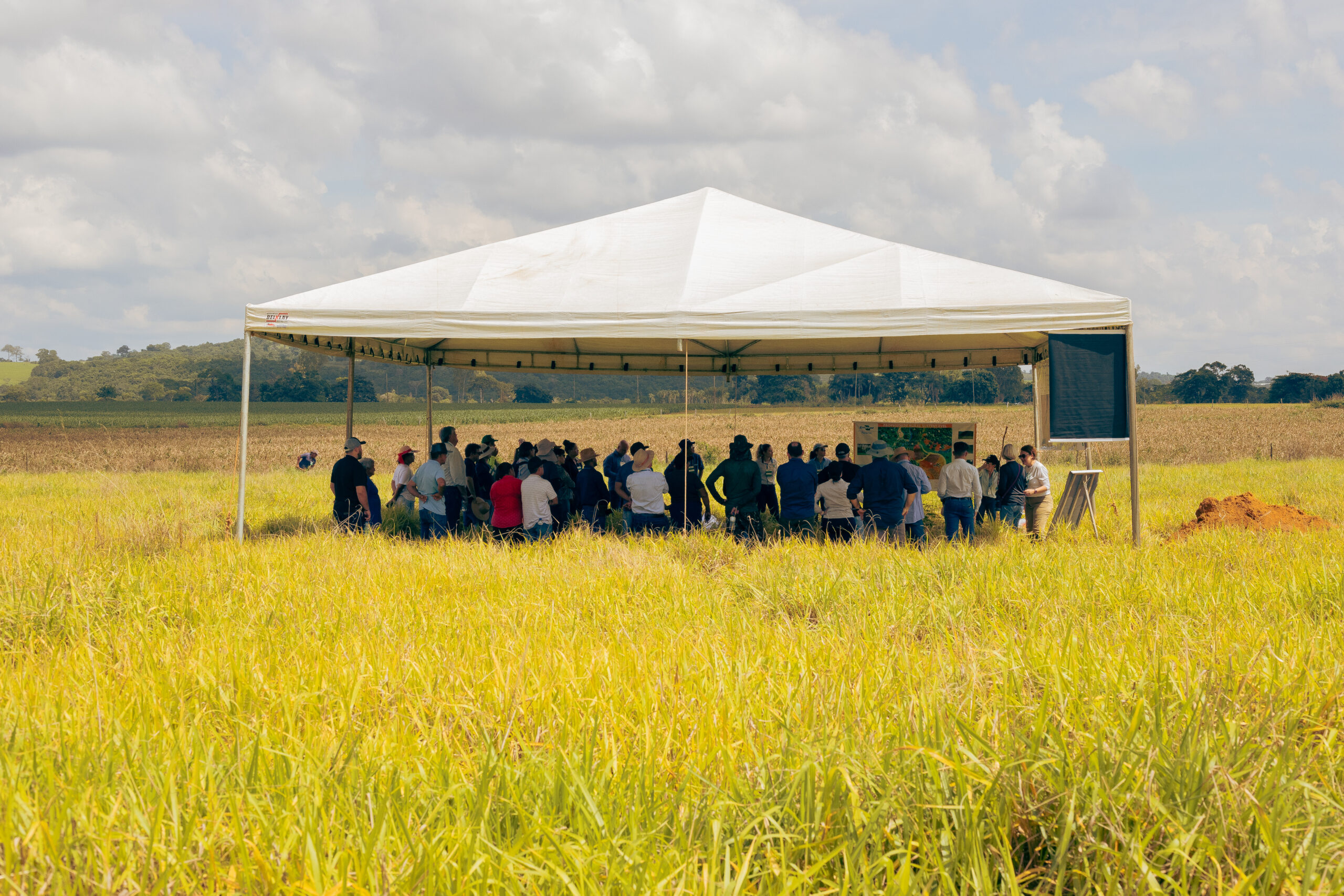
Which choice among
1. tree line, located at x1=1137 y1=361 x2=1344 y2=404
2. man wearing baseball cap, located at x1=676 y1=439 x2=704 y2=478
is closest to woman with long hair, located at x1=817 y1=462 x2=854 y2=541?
man wearing baseball cap, located at x1=676 y1=439 x2=704 y2=478

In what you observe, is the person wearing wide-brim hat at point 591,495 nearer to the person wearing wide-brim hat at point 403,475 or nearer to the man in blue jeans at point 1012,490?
the person wearing wide-brim hat at point 403,475

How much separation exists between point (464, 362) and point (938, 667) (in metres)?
13.0

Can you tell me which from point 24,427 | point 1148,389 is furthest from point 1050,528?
point 1148,389

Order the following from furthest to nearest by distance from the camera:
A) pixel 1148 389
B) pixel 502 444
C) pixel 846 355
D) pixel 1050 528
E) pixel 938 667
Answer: pixel 1148 389
pixel 502 444
pixel 846 355
pixel 1050 528
pixel 938 667

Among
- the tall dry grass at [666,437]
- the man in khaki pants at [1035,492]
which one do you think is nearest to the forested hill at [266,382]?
the tall dry grass at [666,437]

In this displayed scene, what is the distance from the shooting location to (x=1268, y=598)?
5.35 metres

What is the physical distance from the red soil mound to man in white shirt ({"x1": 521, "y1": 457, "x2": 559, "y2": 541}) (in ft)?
24.6

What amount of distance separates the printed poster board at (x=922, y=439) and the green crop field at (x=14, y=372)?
152m

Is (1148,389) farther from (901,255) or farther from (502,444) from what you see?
(901,255)

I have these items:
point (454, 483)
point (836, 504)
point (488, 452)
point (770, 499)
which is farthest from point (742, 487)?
point (488, 452)

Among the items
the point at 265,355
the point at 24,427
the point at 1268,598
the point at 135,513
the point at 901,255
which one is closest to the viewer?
the point at 1268,598

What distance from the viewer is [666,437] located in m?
37.6

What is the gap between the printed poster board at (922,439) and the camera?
12.5 m

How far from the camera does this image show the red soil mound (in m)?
9.47
